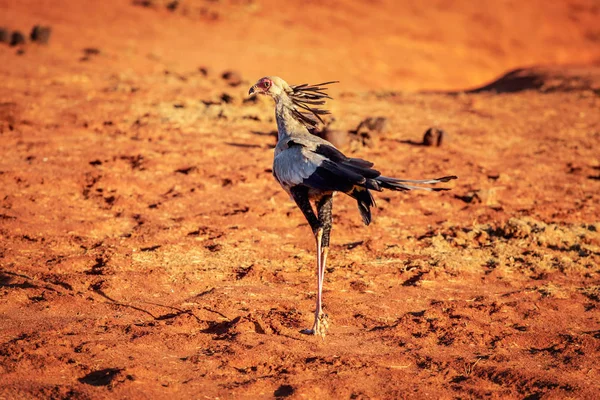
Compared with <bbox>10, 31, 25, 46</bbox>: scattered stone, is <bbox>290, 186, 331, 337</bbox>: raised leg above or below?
below

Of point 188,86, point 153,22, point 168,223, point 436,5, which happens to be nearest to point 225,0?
point 153,22

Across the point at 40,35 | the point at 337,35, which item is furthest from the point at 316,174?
the point at 337,35

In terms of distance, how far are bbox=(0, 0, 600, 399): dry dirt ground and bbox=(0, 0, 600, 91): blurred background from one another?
3.05m

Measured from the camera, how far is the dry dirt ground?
4.75m

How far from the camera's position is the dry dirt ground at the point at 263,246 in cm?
475

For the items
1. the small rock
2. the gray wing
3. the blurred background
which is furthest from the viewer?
the blurred background

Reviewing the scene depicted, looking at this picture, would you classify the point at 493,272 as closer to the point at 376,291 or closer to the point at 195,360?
the point at 376,291

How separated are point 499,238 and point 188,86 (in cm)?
833

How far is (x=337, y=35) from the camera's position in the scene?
86.4 feet

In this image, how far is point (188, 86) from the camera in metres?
14.2

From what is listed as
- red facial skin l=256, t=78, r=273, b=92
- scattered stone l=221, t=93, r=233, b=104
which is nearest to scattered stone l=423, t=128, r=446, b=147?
scattered stone l=221, t=93, r=233, b=104

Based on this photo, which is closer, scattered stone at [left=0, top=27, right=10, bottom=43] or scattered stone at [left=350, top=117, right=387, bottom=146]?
scattered stone at [left=350, top=117, right=387, bottom=146]

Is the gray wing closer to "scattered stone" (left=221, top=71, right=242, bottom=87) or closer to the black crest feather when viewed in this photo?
the black crest feather

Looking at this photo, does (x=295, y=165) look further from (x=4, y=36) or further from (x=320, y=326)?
(x=4, y=36)
